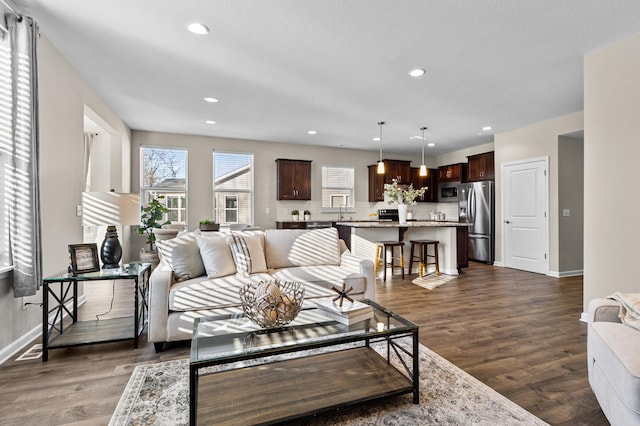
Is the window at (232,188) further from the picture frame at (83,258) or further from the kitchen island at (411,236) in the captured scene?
the picture frame at (83,258)

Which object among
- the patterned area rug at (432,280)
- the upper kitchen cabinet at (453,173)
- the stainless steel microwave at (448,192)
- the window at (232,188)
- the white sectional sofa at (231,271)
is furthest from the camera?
the stainless steel microwave at (448,192)

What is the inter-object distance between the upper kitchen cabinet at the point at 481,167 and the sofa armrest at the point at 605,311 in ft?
17.5

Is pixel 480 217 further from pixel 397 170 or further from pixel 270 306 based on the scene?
pixel 270 306

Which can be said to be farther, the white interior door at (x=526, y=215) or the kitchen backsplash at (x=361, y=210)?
the kitchen backsplash at (x=361, y=210)

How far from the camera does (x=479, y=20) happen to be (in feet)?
8.68

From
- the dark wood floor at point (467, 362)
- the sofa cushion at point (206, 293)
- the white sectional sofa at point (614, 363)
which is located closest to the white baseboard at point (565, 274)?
the dark wood floor at point (467, 362)

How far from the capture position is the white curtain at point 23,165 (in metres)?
2.36

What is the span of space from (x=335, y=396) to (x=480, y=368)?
1166mm

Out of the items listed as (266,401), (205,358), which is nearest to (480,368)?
(266,401)

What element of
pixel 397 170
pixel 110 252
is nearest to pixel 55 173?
pixel 110 252

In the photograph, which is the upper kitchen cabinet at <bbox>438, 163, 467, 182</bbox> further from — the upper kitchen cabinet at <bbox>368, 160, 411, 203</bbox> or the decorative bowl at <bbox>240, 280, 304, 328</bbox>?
the decorative bowl at <bbox>240, 280, 304, 328</bbox>

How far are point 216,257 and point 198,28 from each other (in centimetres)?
200

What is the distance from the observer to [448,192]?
8117 millimetres

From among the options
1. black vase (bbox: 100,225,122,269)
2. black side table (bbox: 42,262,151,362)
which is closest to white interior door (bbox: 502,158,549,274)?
black side table (bbox: 42,262,151,362)
